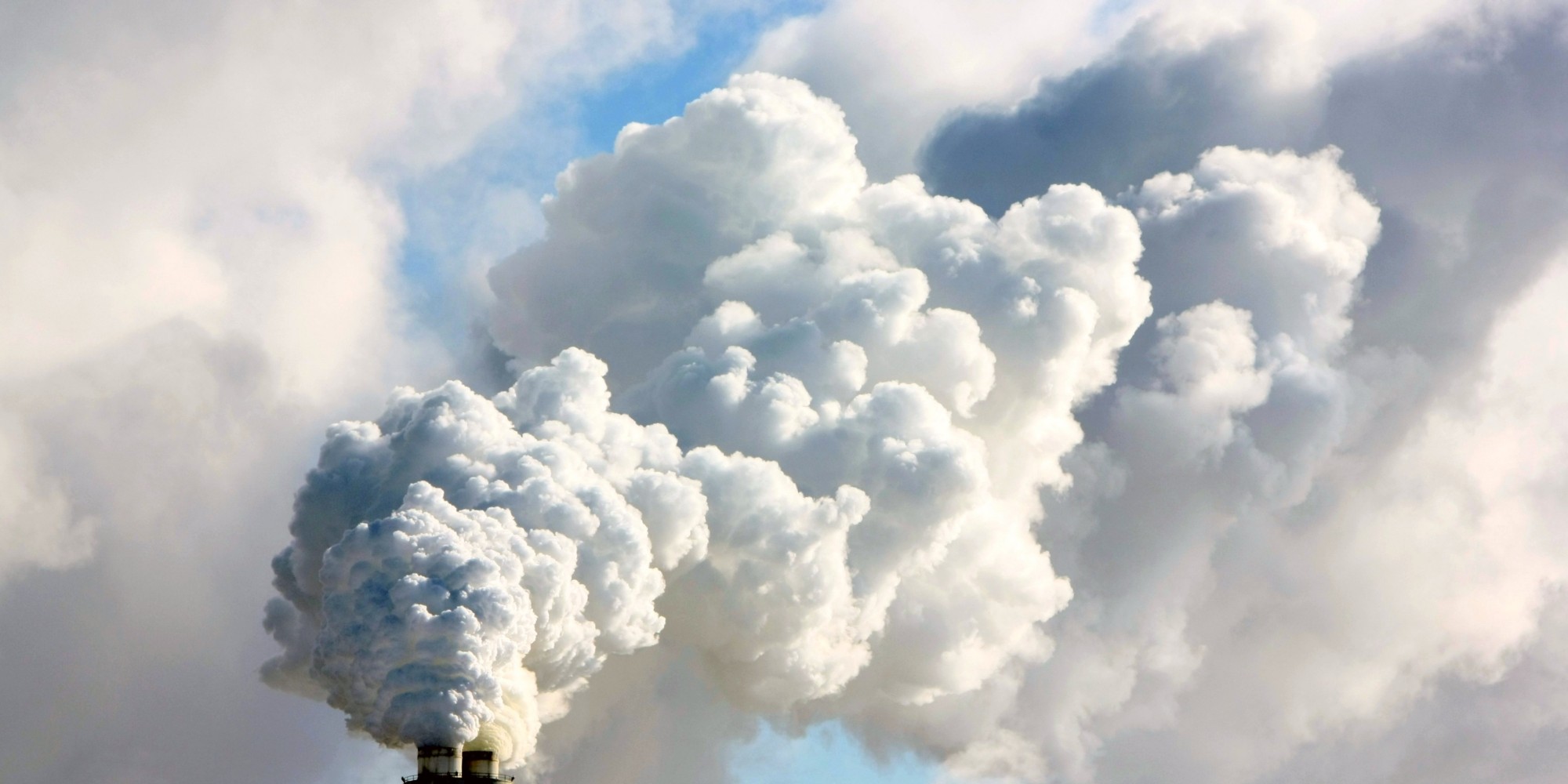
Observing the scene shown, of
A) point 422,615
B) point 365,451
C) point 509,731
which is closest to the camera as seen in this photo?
point 422,615

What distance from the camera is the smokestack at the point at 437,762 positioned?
114 m

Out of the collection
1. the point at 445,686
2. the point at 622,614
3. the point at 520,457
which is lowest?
the point at 445,686

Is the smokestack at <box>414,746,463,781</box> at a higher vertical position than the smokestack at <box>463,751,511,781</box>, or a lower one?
lower

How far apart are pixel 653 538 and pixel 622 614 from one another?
7.50 m

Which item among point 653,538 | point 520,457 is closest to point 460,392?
point 520,457

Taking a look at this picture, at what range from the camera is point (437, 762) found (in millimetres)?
114188

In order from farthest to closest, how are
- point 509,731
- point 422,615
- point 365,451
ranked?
1. point 365,451
2. point 509,731
3. point 422,615

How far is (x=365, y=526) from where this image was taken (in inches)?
4564

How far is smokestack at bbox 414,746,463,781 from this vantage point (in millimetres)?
113625

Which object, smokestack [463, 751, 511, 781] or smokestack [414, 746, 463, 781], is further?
smokestack [463, 751, 511, 781]

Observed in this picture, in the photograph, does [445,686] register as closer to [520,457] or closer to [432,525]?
[432,525]

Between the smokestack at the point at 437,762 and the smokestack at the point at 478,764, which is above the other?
the smokestack at the point at 478,764

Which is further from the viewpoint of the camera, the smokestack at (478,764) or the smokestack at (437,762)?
the smokestack at (478,764)

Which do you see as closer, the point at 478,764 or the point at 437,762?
the point at 437,762
